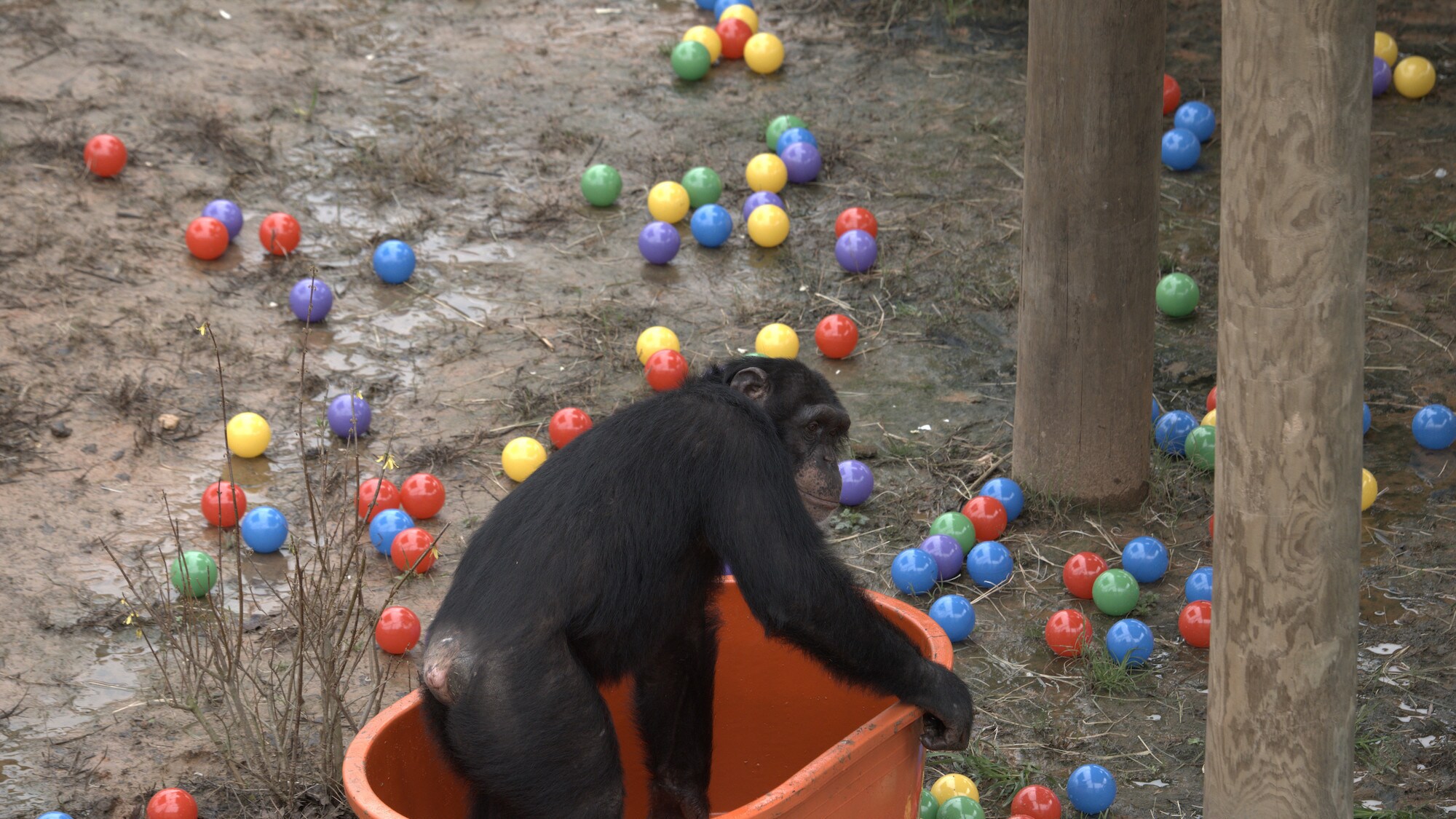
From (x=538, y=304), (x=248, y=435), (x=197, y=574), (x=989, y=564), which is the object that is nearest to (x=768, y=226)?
(x=538, y=304)

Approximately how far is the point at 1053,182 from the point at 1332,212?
228 cm

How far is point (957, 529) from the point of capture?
16.7 ft

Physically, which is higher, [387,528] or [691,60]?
[691,60]

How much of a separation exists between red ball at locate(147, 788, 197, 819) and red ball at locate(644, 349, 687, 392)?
2606 mm

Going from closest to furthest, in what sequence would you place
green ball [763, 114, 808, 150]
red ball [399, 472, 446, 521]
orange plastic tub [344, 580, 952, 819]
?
orange plastic tub [344, 580, 952, 819] < red ball [399, 472, 446, 521] < green ball [763, 114, 808, 150]

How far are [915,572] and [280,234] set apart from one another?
12.3 ft

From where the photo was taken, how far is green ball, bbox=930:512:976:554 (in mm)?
5102

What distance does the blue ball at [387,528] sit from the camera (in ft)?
16.9

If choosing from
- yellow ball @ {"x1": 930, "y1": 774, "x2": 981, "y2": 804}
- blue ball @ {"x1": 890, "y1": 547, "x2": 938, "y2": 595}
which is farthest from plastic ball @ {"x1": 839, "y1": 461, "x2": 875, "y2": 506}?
yellow ball @ {"x1": 930, "y1": 774, "x2": 981, "y2": 804}

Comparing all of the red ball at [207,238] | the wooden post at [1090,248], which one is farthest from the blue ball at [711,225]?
the red ball at [207,238]

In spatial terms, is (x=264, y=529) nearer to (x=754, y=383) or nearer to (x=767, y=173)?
(x=754, y=383)

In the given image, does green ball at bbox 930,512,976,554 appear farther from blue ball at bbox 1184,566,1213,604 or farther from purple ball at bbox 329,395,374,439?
purple ball at bbox 329,395,374,439

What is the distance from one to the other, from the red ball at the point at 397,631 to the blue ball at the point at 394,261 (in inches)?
103

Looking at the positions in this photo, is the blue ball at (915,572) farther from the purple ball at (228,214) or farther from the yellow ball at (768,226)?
the purple ball at (228,214)
